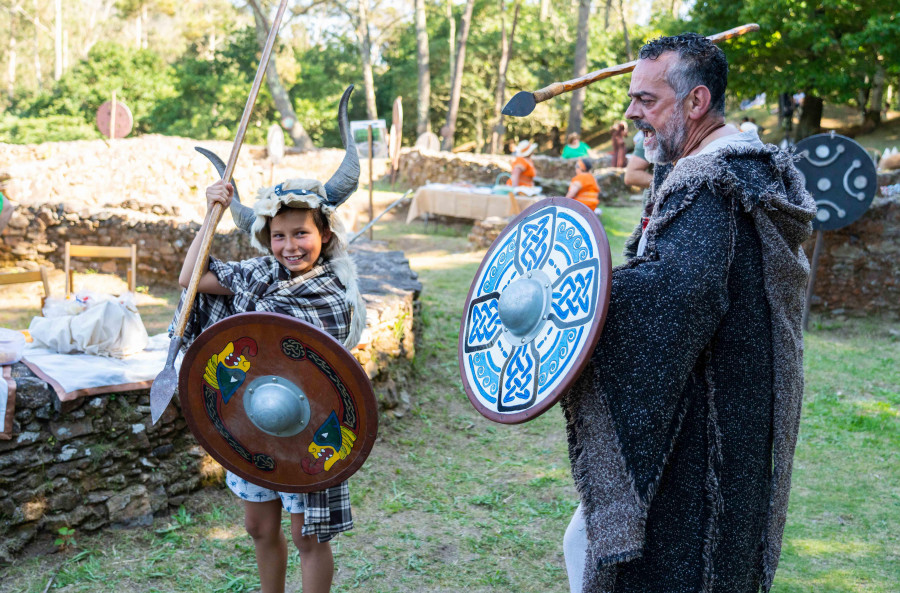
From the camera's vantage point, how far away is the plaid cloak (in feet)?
8.42

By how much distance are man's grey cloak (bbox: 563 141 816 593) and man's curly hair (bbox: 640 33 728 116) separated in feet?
0.60

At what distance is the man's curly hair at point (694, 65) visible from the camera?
72.0 inches

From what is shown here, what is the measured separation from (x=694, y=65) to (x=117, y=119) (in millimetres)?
16184

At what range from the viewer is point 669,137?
A: 191 cm

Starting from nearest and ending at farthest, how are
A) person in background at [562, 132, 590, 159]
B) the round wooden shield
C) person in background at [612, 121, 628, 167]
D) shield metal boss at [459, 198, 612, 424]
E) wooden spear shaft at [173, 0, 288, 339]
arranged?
1. shield metal boss at [459, 198, 612, 424]
2. wooden spear shaft at [173, 0, 288, 339]
3. the round wooden shield
4. person in background at [562, 132, 590, 159]
5. person in background at [612, 121, 628, 167]

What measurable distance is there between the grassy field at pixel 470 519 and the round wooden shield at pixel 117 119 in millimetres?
12093

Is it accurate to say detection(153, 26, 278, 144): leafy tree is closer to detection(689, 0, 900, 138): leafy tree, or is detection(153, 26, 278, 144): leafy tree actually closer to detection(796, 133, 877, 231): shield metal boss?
detection(689, 0, 900, 138): leafy tree

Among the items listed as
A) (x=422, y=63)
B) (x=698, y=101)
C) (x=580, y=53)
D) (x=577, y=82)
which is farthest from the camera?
(x=422, y=63)

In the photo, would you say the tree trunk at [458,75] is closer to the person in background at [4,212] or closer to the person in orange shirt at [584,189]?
the person in orange shirt at [584,189]

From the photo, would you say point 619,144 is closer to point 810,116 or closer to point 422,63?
point 810,116

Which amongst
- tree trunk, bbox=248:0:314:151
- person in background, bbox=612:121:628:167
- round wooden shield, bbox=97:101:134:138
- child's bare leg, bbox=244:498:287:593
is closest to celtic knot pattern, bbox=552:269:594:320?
child's bare leg, bbox=244:498:287:593

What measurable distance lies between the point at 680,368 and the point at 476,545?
2333 mm

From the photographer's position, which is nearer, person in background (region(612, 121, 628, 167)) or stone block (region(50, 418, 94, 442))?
stone block (region(50, 418, 94, 442))

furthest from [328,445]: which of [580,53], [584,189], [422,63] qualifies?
[422,63]
